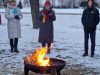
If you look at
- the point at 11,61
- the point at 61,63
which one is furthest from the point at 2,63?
the point at 61,63

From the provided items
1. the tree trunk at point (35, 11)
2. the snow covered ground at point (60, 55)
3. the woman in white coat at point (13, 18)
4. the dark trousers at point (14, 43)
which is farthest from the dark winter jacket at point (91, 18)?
the tree trunk at point (35, 11)

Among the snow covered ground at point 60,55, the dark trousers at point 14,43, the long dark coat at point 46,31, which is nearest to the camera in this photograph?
the snow covered ground at point 60,55

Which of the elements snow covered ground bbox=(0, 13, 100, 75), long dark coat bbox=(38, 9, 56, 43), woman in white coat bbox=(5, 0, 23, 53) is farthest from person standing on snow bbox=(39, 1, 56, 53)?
woman in white coat bbox=(5, 0, 23, 53)

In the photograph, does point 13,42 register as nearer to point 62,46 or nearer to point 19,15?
point 19,15

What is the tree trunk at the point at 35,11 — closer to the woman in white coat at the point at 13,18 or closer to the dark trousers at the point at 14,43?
the dark trousers at the point at 14,43

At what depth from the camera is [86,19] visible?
12688 millimetres

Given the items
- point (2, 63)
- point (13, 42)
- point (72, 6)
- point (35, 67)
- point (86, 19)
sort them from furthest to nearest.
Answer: point (72, 6), point (13, 42), point (86, 19), point (2, 63), point (35, 67)

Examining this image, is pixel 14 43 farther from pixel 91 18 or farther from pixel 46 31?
pixel 91 18

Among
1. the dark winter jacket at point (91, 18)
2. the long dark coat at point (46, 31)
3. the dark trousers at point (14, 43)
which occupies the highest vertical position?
the dark winter jacket at point (91, 18)

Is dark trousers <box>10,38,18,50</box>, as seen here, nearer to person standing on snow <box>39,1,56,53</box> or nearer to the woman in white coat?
the woman in white coat

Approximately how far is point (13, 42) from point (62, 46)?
2297 mm

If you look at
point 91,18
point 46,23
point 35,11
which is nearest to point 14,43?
point 46,23

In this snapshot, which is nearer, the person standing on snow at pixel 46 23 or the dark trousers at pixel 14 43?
the person standing on snow at pixel 46 23

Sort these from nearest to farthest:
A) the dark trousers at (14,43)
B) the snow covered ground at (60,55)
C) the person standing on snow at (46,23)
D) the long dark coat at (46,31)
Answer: the snow covered ground at (60,55)
the person standing on snow at (46,23)
the long dark coat at (46,31)
the dark trousers at (14,43)
